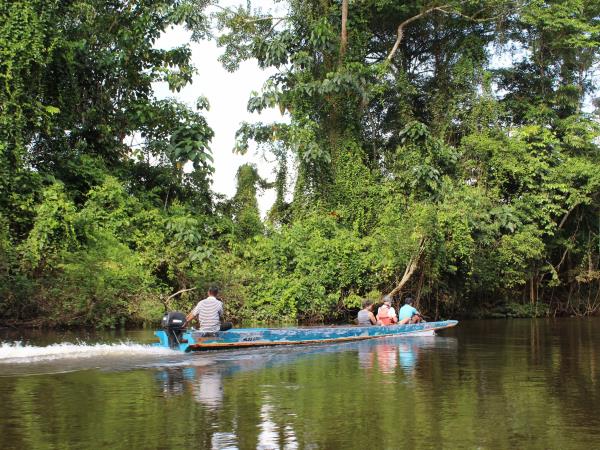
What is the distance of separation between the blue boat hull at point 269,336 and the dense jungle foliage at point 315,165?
530 cm

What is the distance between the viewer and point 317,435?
22.6 feet

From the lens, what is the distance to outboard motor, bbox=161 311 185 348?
13852mm

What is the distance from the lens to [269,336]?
49.4 ft

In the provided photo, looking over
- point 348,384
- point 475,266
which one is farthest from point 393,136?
point 348,384

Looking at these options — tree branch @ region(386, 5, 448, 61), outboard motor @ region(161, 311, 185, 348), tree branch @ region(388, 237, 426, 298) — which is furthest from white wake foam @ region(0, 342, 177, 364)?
tree branch @ region(386, 5, 448, 61)

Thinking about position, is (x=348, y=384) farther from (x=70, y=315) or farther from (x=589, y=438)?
(x=70, y=315)

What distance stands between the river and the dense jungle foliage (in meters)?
7.20

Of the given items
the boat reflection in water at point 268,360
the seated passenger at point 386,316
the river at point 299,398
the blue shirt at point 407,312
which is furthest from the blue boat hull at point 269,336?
the blue shirt at point 407,312

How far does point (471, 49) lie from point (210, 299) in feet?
68.8

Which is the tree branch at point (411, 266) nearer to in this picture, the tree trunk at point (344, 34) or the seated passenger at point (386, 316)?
→ the seated passenger at point (386, 316)

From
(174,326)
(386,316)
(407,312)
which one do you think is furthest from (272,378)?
(407,312)

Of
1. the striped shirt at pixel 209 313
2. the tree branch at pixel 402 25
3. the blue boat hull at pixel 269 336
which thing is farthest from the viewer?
the tree branch at pixel 402 25

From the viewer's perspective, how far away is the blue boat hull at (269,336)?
14039mm

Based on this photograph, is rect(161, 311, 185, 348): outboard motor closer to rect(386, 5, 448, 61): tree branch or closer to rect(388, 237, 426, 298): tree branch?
rect(388, 237, 426, 298): tree branch
